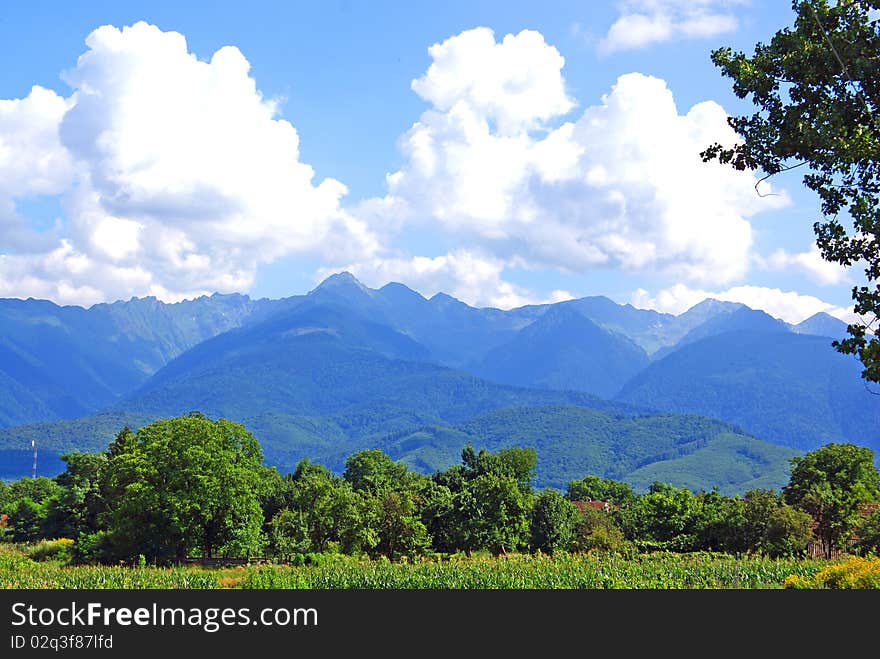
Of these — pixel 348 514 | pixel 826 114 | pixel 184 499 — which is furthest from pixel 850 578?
pixel 184 499

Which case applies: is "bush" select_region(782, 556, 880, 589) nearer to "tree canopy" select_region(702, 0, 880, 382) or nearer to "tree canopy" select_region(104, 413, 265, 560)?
"tree canopy" select_region(702, 0, 880, 382)

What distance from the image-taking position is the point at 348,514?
55344mm

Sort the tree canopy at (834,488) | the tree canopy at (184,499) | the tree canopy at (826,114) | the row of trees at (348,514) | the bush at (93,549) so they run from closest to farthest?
1. the tree canopy at (826,114)
2. the tree canopy at (184,499)
3. the row of trees at (348,514)
4. the bush at (93,549)
5. the tree canopy at (834,488)

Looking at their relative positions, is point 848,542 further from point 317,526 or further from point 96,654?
point 96,654

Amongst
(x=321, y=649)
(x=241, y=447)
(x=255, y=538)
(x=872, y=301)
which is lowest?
(x=321, y=649)

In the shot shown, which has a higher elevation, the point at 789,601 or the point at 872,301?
the point at 872,301

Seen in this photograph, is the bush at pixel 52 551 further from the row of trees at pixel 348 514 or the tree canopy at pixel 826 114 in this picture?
the tree canopy at pixel 826 114

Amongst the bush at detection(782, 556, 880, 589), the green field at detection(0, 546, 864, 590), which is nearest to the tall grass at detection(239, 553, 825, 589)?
the green field at detection(0, 546, 864, 590)

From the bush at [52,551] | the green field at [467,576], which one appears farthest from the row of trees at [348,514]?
the green field at [467,576]

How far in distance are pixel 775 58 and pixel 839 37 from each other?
4.65ft

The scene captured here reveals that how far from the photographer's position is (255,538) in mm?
51250

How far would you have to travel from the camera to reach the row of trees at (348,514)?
49531 mm

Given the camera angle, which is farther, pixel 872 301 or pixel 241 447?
pixel 241 447

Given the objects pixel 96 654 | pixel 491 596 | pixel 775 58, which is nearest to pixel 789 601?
pixel 491 596
